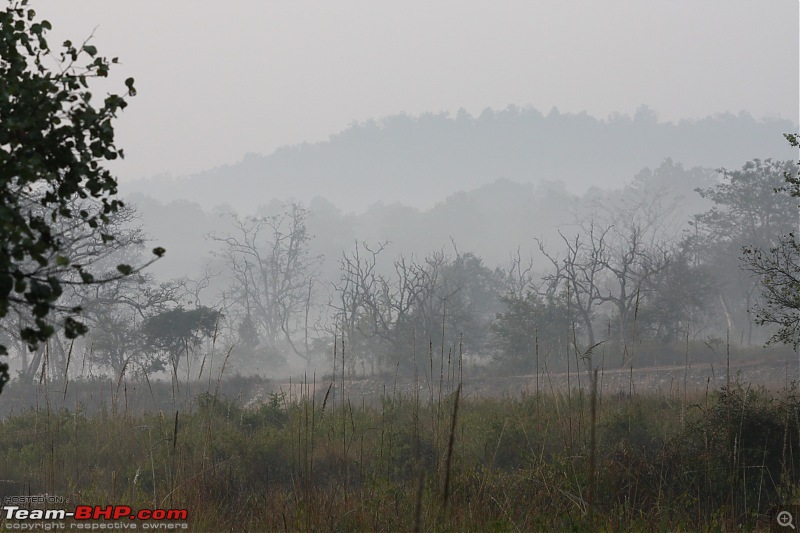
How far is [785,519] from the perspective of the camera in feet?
16.2

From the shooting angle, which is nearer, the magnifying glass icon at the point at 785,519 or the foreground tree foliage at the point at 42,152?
the foreground tree foliage at the point at 42,152

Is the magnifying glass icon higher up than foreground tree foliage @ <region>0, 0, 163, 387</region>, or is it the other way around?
foreground tree foliage @ <region>0, 0, 163, 387</region>

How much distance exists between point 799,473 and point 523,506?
12.0ft

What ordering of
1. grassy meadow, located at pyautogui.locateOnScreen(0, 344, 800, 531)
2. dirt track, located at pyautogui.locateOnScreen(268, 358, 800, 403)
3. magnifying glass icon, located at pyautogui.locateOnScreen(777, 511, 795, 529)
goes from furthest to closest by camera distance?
dirt track, located at pyautogui.locateOnScreen(268, 358, 800, 403) < magnifying glass icon, located at pyautogui.locateOnScreen(777, 511, 795, 529) < grassy meadow, located at pyautogui.locateOnScreen(0, 344, 800, 531)

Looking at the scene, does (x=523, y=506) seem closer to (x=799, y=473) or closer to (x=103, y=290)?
(x=799, y=473)

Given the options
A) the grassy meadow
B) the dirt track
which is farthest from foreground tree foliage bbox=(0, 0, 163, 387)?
the dirt track

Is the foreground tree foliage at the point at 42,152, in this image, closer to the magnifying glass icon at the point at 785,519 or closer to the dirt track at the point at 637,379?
the magnifying glass icon at the point at 785,519

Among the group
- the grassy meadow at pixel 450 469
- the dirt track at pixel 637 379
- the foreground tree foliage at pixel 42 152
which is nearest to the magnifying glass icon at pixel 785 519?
the grassy meadow at pixel 450 469

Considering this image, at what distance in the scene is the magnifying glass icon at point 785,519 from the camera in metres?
4.85

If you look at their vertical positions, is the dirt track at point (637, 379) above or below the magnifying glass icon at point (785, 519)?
below

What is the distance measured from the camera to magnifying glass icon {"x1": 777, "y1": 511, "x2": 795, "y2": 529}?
4.85 m

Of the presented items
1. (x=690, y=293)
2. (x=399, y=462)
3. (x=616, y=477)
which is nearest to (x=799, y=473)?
(x=616, y=477)

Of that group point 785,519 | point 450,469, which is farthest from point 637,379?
point 450,469

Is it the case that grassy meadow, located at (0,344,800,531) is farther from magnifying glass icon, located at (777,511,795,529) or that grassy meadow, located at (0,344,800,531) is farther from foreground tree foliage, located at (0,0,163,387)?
foreground tree foliage, located at (0,0,163,387)
